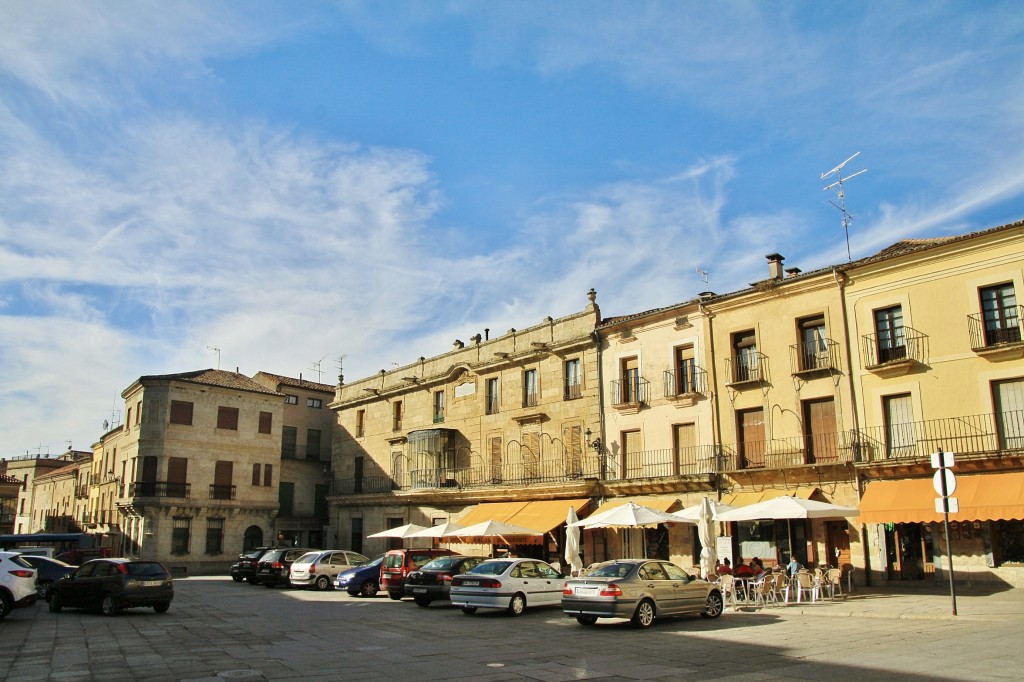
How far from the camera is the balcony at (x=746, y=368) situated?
28297 millimetres

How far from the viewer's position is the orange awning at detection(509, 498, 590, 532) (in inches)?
1253

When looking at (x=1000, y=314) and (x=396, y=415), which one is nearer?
(x=1000, y=314)

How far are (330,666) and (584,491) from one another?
21801mm

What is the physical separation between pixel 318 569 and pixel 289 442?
78.4ft

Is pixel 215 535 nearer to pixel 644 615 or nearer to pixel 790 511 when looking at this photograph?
pixel 790 511

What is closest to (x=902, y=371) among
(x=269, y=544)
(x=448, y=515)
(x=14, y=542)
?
(x=448, y=515)

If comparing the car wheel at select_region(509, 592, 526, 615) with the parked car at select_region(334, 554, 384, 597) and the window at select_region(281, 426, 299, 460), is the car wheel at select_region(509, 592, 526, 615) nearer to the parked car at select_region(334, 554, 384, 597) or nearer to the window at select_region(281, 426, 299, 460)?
the parked car at select_region(334, 554, 384, 597)

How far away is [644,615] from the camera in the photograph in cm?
1677

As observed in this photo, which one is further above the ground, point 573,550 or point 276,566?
point 573,550

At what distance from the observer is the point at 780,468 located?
26.6m

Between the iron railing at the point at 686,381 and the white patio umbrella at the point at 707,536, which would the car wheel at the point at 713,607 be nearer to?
the white patio umbrella at the point at 707,536

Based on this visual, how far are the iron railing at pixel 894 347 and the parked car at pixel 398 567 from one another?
15308 millimetres

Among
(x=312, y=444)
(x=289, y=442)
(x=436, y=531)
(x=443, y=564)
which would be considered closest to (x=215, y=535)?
(x=289, y=442)

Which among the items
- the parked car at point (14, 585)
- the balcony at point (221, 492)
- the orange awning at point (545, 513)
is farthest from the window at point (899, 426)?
the balcony at point (221, 492)
